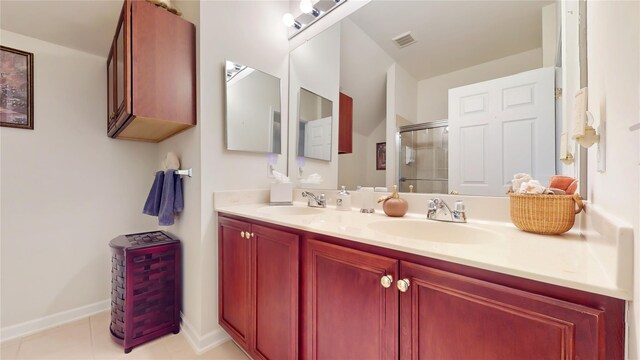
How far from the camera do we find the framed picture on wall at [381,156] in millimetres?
1404

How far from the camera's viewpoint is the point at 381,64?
4.76 ft

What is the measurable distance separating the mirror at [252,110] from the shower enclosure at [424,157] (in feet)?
3.07

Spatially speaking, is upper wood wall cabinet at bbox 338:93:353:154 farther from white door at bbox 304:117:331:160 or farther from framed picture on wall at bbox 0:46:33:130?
framed picture on wall at bbox 0:46:33:130

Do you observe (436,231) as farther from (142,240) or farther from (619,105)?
(142,240)

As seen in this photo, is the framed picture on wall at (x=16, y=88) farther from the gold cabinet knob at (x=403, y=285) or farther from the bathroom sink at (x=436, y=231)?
the gold cabinet knob at (x=403, y=285)

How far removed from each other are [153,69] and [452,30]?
5.14ft

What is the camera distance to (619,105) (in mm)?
495

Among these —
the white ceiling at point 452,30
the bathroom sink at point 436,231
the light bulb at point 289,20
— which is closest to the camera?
the bathroom sink at point 436,231

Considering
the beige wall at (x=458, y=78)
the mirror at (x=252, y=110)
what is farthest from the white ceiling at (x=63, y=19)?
the beige wall at (x=458, y=78)

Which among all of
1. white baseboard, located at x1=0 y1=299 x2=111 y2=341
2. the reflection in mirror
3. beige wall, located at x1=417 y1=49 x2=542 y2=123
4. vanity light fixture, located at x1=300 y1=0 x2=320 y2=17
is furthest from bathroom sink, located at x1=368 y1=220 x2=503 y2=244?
white baseboard, located at x1=0 y1=299 x2=111 y2=341

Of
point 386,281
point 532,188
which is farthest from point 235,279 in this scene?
point 532,188

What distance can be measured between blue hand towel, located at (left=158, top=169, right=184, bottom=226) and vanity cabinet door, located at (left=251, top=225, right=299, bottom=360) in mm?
727

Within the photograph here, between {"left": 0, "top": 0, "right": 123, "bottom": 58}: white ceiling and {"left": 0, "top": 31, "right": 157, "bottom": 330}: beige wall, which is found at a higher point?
A: {"left": 0, "top": 0, "right": 123, "bottom": 58}: white ceiling

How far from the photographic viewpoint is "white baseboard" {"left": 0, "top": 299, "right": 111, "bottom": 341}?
1.60 m
